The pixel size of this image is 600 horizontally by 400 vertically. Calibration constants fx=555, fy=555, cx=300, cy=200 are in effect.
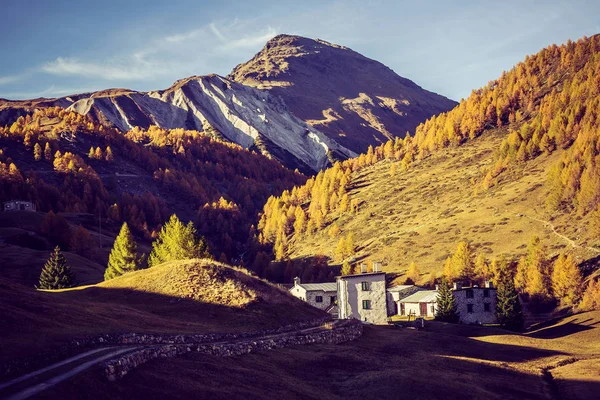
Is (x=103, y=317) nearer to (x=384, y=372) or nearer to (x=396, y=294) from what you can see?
(x=384, y=372)

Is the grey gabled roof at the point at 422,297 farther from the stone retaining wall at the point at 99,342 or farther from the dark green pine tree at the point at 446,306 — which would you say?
the stone retaining wall at the point at 99,342

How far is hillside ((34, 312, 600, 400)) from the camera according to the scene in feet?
99.1

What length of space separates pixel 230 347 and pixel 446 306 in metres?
68.4

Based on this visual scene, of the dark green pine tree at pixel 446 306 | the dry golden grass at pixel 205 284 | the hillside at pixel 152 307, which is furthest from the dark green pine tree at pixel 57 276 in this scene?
the dark green pine tree at pixel 446 306

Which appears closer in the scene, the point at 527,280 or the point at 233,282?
the point at 233,282

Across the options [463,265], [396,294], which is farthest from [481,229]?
[396,294]

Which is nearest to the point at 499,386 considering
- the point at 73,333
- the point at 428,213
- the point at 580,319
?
the point at 73,333

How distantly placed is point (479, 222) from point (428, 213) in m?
28.0

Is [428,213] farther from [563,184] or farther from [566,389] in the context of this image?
[566,389]

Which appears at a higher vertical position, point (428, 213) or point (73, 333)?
point (428, 213)

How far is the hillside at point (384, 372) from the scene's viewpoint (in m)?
30.2

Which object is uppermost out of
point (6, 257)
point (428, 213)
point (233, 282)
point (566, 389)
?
point (428, 213)

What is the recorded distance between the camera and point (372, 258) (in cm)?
16862

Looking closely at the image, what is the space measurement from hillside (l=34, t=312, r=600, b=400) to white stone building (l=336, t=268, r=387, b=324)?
74.5 ft
